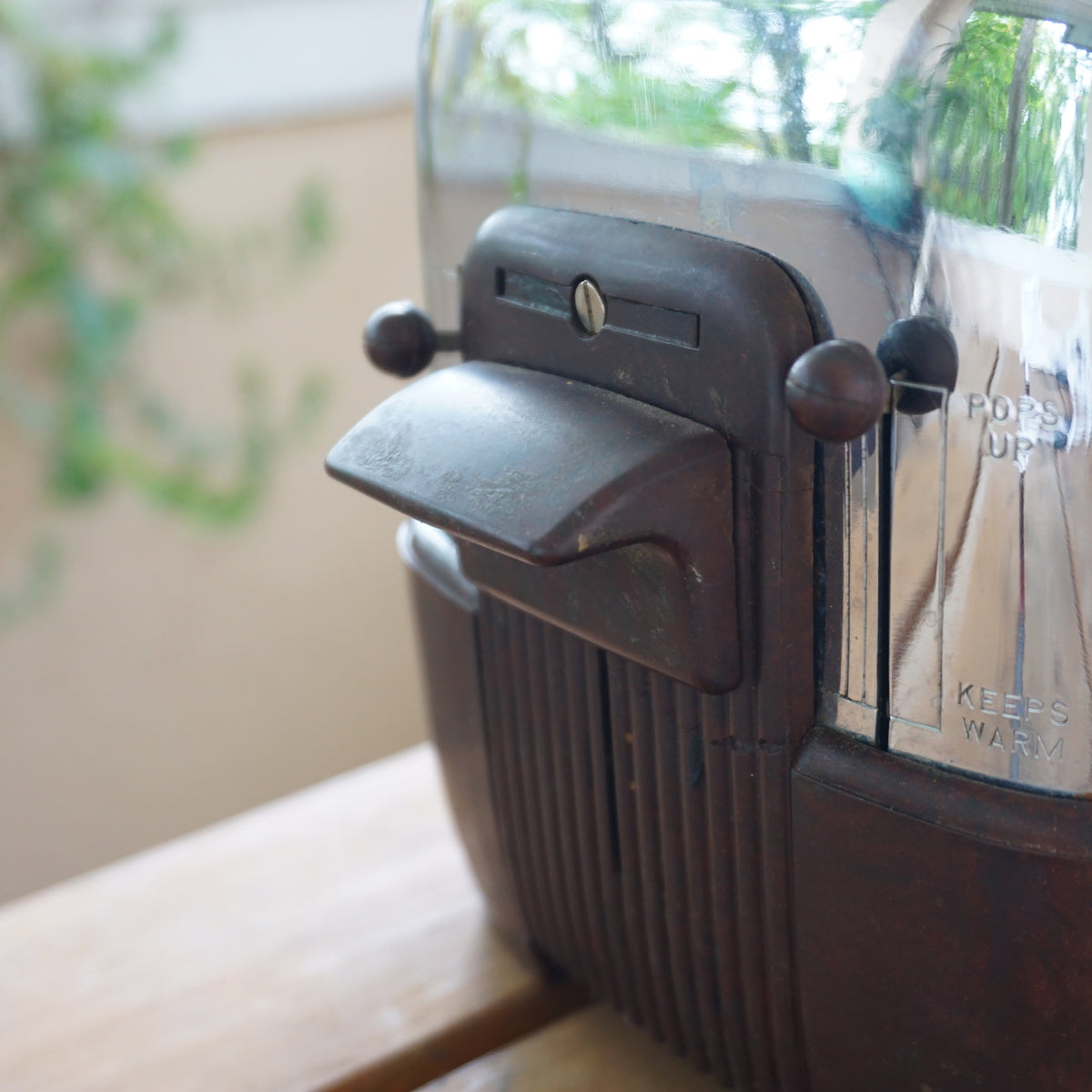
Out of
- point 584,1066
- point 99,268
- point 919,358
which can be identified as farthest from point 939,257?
point 99,268

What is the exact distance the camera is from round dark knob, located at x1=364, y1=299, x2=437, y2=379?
0.37 metres

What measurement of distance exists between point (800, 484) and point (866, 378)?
0.04m

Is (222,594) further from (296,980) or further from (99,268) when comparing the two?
(296,980)

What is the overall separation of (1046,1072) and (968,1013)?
2 centimetres

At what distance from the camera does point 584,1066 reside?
0.40 meters

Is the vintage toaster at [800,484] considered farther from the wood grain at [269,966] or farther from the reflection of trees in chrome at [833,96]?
the wood grain at [269,966]

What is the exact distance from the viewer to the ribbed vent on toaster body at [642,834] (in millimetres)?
319

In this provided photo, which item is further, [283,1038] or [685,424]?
[283,1038]

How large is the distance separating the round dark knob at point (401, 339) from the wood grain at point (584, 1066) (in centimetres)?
21

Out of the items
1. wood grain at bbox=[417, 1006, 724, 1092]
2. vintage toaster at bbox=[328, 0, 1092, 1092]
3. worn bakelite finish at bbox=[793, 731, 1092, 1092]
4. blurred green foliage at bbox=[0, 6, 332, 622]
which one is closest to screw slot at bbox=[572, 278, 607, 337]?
vintage toaster at bbox=[328, 0, 1092, 1092]

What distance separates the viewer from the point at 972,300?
0.25 metres

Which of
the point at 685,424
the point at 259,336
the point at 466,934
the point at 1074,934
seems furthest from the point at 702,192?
the point at 259,336

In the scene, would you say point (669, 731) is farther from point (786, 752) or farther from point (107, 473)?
point (107, 473)

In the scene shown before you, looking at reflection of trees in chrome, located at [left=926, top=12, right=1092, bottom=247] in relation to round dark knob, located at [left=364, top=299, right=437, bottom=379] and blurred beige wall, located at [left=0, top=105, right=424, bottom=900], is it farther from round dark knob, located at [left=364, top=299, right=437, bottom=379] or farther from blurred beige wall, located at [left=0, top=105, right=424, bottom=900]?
blurred beige wall, located at [left=0, top=105, right=424, bottom=900]
